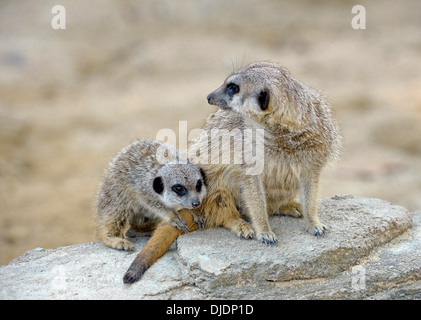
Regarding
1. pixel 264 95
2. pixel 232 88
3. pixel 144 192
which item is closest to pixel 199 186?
pixel 144 192

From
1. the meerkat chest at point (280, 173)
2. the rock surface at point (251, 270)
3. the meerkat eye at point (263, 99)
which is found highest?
the meerkat eye at point (263, 99)

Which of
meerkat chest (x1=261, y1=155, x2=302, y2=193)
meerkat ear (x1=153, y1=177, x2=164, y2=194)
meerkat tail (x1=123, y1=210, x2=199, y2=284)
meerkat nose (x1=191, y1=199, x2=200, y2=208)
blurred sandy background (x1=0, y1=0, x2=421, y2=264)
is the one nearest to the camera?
meerkat tail (x1=123, y1=210, x2=199, y2=284)

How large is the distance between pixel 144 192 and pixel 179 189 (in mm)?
319

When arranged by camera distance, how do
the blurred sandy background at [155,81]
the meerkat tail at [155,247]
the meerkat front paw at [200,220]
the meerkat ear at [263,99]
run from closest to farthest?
the meerkat ear at [263,99] < the meerkat tail at [155,247] < the meerkat front paw at [200,220] < the blurred sandy background at [155,81]

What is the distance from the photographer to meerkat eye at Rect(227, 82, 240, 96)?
3224 millimetres

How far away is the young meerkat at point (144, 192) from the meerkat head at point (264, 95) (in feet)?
2.30

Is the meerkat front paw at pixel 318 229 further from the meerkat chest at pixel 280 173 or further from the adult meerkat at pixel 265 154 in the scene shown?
the meerkat chest at pixel 280 173

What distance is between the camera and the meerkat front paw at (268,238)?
333 cm

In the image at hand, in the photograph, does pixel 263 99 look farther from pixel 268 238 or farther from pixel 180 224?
pixel 180 224

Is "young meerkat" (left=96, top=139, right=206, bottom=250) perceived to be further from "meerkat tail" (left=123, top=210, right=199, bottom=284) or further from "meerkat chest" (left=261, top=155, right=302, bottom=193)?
"meerkat chest" (left=261, top=155, right=302, bottom=193)

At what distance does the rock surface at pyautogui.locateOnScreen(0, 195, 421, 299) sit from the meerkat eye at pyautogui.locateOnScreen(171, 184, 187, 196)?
0.97 ft

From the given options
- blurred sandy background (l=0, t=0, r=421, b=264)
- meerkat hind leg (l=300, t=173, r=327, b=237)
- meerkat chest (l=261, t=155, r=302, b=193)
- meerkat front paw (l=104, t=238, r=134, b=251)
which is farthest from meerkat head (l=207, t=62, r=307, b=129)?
blurred sandy background (l=0, t=0, r=421, b=264)

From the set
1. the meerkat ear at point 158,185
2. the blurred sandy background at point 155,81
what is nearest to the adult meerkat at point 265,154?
the meerkat ear at point 158,185

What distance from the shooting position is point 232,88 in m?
3.25
